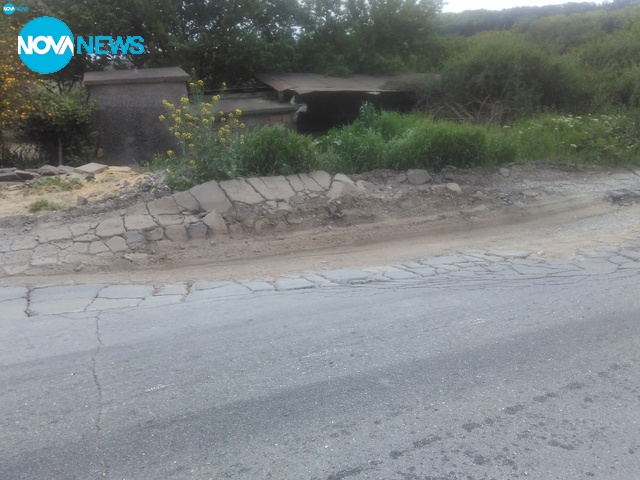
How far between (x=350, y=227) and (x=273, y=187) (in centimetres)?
125

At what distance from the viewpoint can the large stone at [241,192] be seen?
8914 mm

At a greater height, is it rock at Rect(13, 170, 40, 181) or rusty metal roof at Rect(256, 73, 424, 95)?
rusty metal roof at Rect(256, 73, 424, 95)

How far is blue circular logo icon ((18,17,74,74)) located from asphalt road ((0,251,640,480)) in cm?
961

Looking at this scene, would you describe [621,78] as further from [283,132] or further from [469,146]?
[283,132]

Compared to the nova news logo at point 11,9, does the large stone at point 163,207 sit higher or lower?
lower

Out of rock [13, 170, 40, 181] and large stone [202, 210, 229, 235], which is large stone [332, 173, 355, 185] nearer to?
large stone [202, 210, 229, 235]

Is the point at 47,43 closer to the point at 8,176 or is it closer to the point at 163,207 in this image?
the point at 8,176

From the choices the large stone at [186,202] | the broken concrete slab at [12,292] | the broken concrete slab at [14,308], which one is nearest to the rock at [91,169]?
the large stone at [186,202]

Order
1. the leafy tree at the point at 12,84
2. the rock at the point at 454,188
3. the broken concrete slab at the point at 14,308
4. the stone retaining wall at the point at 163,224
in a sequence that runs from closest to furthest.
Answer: the broken concrete slab at the point at 14,308, the stone retaining wall at the point at 163,224, the rock at the point at 454,188, the leafy tree at the point at 12,84

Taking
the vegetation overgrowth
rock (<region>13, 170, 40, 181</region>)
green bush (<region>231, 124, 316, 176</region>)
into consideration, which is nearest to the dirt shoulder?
green bush (<region>231, 124, 316, 176</region>)

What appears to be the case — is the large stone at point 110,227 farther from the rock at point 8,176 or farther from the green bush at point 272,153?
the rock at point 8,176

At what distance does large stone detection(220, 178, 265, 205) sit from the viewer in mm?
8914

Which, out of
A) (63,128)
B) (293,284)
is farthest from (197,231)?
(63,128)

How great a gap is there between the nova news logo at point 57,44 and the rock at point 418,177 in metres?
8.27
